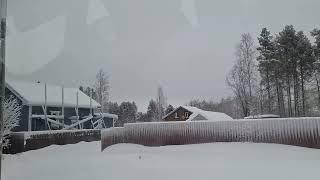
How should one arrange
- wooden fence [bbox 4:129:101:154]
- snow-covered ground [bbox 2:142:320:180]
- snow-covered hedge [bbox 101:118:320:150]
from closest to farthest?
snow-covered ground [bbox 2:142:320:180], snow-covered hedge [bbox 101:118:320:150], wooden fence [bbox 4:129:101:154]

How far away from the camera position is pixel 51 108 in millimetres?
38125

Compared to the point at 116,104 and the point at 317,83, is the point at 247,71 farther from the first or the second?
the point at 116,104

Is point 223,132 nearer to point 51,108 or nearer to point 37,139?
point 37,139

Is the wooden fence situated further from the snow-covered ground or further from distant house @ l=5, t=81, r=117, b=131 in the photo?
the snow-covered ground

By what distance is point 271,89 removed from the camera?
40875 millimetres

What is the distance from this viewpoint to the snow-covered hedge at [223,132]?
18.2m

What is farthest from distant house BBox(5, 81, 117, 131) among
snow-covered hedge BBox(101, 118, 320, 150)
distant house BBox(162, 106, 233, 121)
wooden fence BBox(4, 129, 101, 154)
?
snow-covered hedge BBox(101, 118, 320, 150)

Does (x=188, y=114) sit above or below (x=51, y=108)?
below

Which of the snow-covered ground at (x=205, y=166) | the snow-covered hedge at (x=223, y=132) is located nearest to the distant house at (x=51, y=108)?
the snow-covered hedge at (x=223, y=132)

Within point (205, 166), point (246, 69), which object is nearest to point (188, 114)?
point (246, 69)

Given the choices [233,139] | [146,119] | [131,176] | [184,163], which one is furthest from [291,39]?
[146,119]

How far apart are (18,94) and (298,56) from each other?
28.5 metres

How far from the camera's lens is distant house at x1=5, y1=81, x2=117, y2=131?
35.0 meters

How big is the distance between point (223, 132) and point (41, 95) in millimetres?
23401
